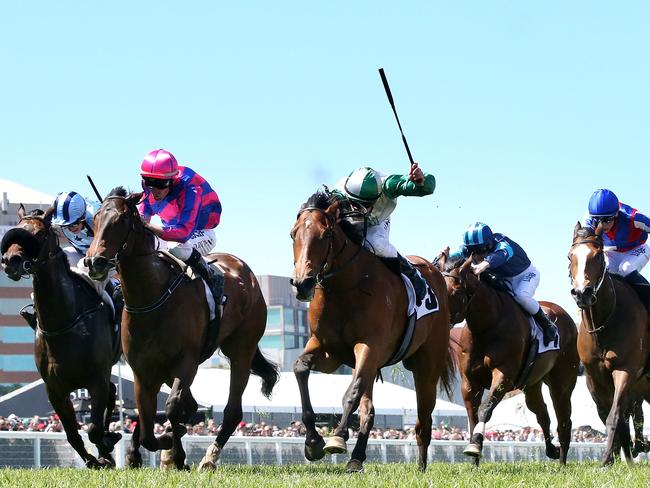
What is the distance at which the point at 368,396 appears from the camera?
8922 millimetres

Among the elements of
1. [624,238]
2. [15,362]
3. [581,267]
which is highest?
[624,238]

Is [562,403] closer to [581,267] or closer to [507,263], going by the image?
[507,263]

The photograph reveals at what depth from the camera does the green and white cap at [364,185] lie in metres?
9.48

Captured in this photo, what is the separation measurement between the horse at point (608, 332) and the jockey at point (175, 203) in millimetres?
3269

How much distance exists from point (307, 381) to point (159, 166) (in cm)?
230

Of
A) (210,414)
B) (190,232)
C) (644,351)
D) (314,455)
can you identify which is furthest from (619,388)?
(210,414)

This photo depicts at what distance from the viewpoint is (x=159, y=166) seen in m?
9.60

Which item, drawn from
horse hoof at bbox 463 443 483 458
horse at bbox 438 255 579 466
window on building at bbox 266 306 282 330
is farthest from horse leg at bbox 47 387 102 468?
window on building at bbox 266 306 282 330

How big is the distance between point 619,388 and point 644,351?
0.77m

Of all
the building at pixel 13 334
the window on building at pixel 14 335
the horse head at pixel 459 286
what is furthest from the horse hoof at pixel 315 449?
the window on building at pixel 14 335

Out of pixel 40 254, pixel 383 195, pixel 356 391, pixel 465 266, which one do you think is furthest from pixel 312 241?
pixel 465 266

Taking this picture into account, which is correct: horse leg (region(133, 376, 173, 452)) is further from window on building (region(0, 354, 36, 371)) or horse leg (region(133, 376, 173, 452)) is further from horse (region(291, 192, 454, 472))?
window on building (region(0, 354, 36, 371))

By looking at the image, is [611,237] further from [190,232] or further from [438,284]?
[190,232]

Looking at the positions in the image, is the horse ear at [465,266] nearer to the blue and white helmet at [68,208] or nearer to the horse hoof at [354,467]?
the blue and white helmet at [68,208]
